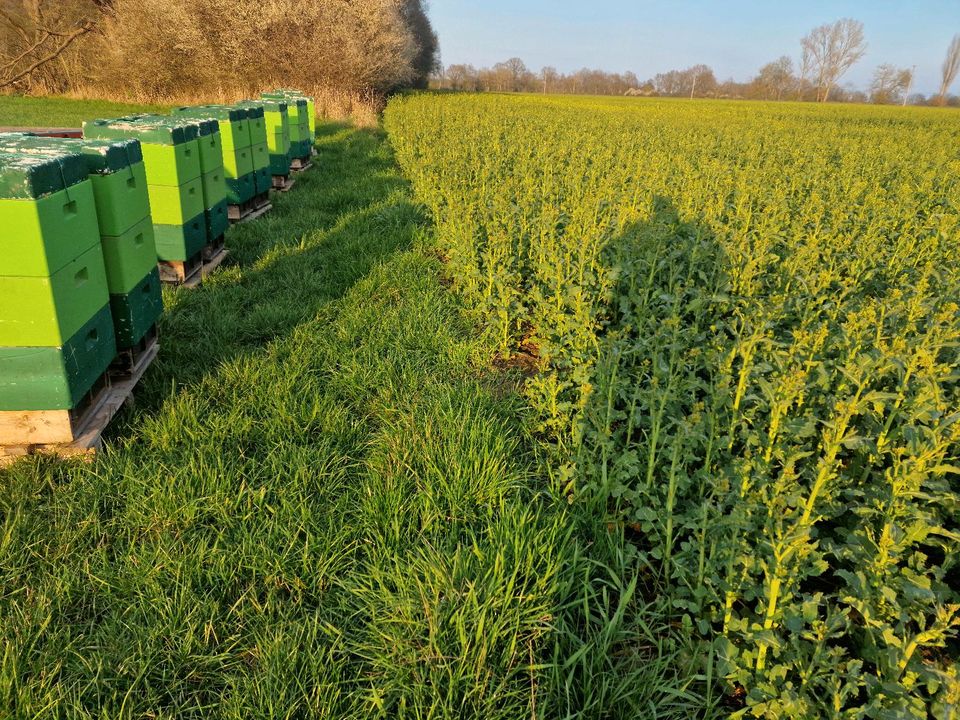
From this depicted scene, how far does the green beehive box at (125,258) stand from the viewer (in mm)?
3871

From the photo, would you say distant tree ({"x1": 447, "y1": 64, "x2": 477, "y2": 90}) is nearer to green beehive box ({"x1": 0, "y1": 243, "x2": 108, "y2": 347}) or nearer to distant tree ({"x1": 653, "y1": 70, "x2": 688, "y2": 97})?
distant tree ({"x1": 653, "y1": 70, "x2": 688, "y2": 97})

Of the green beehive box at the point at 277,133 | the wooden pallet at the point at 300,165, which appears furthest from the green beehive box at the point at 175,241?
the wooden pallet at the point at 300,165

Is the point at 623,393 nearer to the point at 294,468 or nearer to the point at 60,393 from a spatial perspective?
the point at 294,468

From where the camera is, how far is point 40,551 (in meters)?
2.82

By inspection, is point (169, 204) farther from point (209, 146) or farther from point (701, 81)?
point (701, 81)

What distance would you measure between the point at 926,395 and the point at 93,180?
4.86 meters

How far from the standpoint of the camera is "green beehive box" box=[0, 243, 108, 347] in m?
3.08

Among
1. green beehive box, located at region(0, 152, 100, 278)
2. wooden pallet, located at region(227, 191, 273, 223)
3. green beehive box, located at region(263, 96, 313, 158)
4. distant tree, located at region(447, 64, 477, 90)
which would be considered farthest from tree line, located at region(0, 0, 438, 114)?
distant tree, located at region(447, 64, 477, 90)

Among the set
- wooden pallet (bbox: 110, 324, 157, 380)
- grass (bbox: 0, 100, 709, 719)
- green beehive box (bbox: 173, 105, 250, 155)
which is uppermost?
green beehive box (bbox: 173, 105, 250, 155)

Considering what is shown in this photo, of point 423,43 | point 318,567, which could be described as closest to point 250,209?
point 318,567

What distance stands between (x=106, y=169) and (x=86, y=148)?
0.55 ft

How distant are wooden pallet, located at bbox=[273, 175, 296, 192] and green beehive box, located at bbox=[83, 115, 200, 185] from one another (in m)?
5.36

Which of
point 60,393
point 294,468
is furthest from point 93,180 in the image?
point 294,468

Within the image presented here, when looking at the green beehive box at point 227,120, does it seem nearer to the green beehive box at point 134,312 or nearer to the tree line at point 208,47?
the green beehive box at point 134,312
